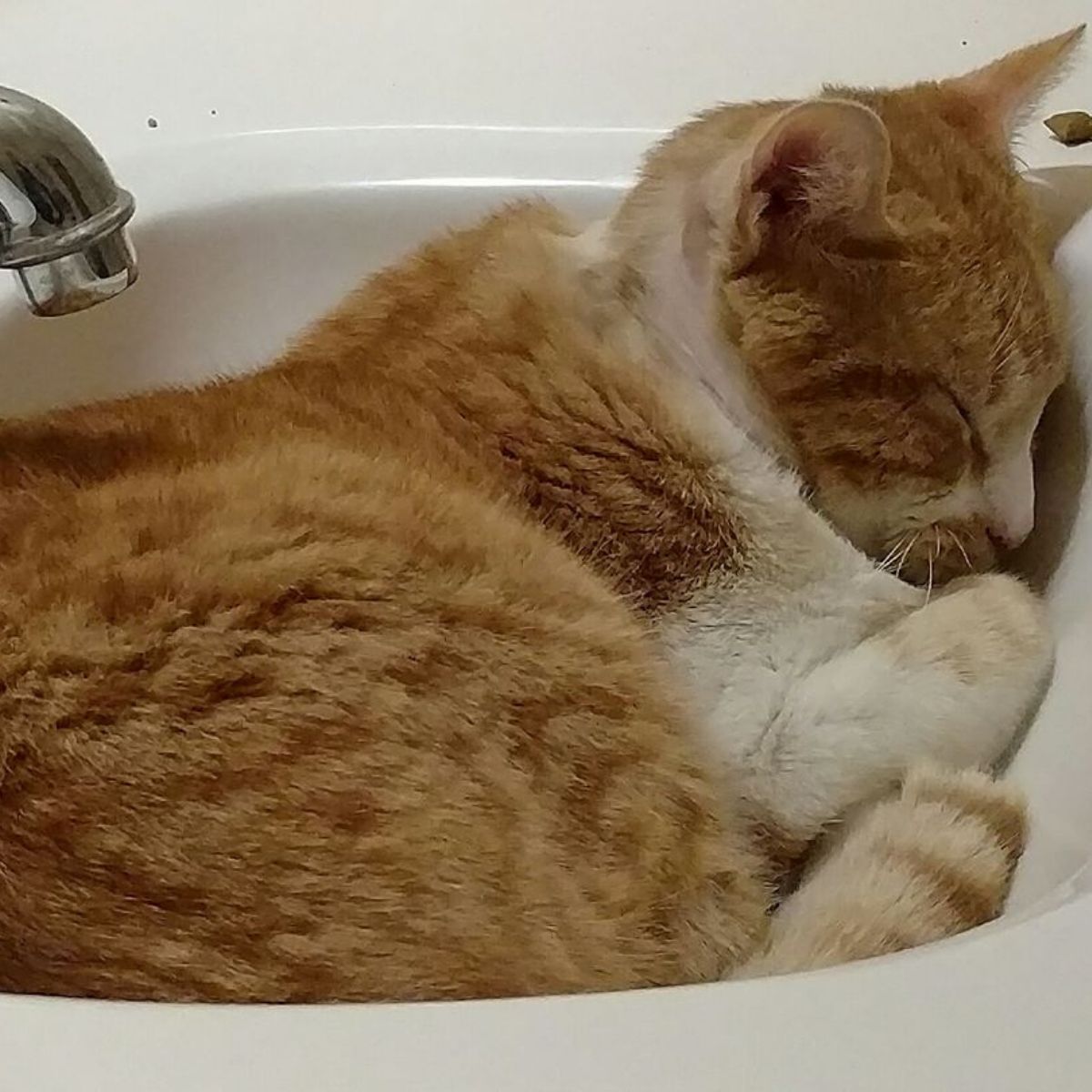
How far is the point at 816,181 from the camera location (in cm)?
88

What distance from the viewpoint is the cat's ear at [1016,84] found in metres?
1.04

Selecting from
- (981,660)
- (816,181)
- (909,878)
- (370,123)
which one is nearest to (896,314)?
(816,181)

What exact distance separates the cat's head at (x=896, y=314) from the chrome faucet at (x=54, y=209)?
36 cm

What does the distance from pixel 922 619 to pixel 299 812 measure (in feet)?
1.50

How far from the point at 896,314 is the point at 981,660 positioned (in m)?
0.22

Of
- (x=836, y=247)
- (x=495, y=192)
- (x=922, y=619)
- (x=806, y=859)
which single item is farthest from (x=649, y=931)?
(x=495, y=192)

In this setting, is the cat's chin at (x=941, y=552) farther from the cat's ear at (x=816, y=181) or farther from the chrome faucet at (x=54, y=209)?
the chrome faucet at (x=54, y=209)

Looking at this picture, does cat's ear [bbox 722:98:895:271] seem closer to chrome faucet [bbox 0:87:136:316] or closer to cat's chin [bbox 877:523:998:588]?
cat's chin [bbox 877:523:998:588]

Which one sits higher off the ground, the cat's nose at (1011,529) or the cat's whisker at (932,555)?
the cat's nose at (1011,529)

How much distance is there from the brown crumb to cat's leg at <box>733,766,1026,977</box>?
1.64ft

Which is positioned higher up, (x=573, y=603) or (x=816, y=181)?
(x=816, y=181)

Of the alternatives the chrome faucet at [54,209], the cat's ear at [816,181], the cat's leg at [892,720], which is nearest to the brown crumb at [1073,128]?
the cat's ear at [816,181]

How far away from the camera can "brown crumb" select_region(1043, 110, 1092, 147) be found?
3.59ft

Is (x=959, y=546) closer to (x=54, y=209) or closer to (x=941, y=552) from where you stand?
(x=941, y=552)
